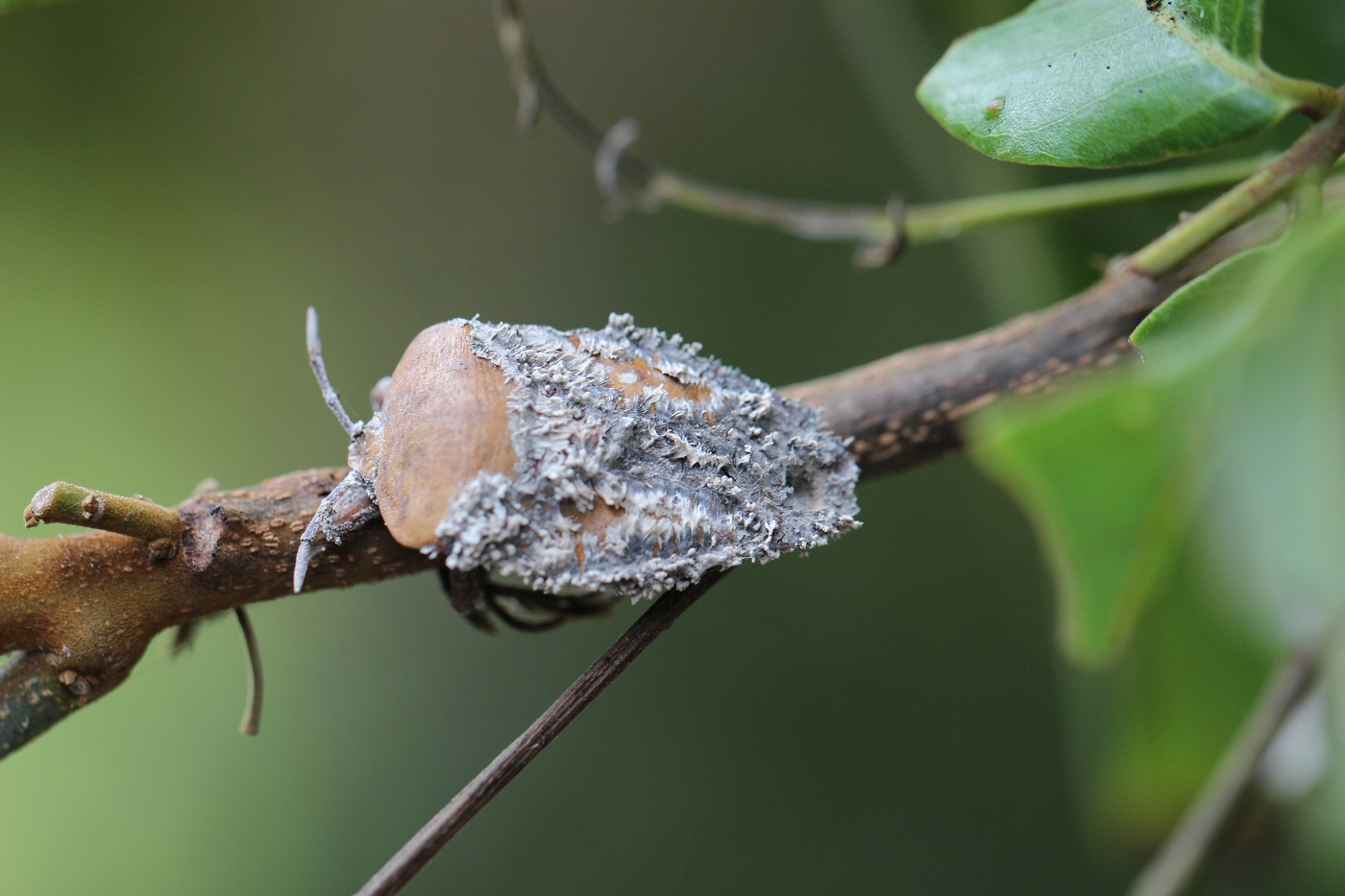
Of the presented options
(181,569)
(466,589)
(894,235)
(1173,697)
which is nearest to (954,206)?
(894,235)

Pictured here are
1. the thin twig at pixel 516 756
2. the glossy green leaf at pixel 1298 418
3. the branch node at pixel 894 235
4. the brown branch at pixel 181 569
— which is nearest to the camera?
the glossy green leaf at pixel 1298 418

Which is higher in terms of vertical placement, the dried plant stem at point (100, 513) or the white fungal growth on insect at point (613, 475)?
the dried plant stem at point (100, 513)

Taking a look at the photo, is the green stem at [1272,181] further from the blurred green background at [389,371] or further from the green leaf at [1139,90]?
the blurred green background at [389,371]

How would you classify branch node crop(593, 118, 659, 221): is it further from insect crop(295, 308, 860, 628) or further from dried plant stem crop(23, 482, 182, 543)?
dried plant stem crop(23, 482, 182, 543)

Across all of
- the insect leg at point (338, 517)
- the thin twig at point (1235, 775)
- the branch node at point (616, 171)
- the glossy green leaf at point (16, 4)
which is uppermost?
the glossy green leaf at point (16, 4)

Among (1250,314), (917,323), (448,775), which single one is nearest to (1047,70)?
(1250,314)

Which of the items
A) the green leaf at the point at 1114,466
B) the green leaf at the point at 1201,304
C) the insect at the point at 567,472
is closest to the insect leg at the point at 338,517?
the insect at the point at 567,472
